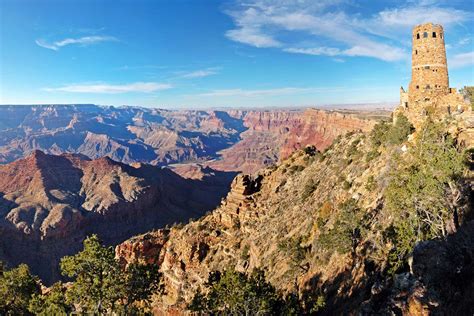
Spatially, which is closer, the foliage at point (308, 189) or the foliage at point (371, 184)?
the foliage at point (371, 184)

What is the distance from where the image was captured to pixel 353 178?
40.0 meters

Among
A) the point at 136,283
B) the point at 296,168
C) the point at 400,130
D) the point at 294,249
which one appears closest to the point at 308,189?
the point at 294,249

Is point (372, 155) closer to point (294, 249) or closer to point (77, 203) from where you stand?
point (294, 249)

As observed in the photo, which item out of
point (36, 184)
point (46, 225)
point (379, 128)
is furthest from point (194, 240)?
point (36, 184)

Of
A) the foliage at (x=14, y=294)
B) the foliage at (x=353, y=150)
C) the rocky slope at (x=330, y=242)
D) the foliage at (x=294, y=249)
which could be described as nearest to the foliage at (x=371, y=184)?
the rocky slope at (x=330, y=242)

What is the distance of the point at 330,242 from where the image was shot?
98.6 feet

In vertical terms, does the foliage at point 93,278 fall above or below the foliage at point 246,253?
above

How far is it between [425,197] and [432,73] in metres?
14.4

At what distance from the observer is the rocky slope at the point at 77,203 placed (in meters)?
112

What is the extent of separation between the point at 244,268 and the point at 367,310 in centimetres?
3080

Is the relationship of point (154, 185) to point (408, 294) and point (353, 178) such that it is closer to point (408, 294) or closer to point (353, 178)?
point (353, 178)

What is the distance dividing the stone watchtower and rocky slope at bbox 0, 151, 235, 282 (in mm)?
105283

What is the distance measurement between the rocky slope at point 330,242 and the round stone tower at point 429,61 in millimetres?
5810

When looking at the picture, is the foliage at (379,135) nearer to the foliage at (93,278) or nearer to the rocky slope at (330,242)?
the rocky slope at (330,242)
